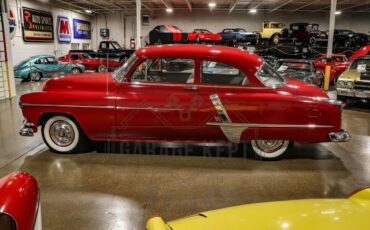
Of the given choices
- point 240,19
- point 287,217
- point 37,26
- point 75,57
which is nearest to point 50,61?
point 75,57

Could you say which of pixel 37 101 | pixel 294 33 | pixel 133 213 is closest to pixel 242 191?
pixel 133 213

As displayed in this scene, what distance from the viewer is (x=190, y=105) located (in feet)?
14.7

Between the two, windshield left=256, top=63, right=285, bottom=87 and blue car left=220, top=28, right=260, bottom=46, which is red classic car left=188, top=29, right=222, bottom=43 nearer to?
blue car left=220, top=28, right=260, bottom=46

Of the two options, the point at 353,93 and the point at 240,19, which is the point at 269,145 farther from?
the point at 240,19

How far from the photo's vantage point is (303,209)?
Answer: 1788 mm

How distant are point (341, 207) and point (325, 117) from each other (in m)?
2.86

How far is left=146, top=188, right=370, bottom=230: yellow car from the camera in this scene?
62.6 inches

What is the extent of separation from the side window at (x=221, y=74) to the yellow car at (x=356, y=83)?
5480 mm

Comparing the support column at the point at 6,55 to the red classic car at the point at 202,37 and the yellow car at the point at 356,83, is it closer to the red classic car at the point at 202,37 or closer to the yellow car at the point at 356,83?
the yellow car at the point at 356,83

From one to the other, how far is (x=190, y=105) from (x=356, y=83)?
623 centimetres

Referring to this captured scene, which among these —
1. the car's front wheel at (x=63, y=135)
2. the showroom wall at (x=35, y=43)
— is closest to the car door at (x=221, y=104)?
the car's front wheel at (x=63, y=135)

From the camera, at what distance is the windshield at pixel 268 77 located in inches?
180

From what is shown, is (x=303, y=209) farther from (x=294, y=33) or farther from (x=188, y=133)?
(x=294, y=33)

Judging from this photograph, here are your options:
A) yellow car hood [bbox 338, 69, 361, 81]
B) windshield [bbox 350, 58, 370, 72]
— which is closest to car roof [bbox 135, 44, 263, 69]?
yellow car hood [bbox 338, 69, 361, 81]
